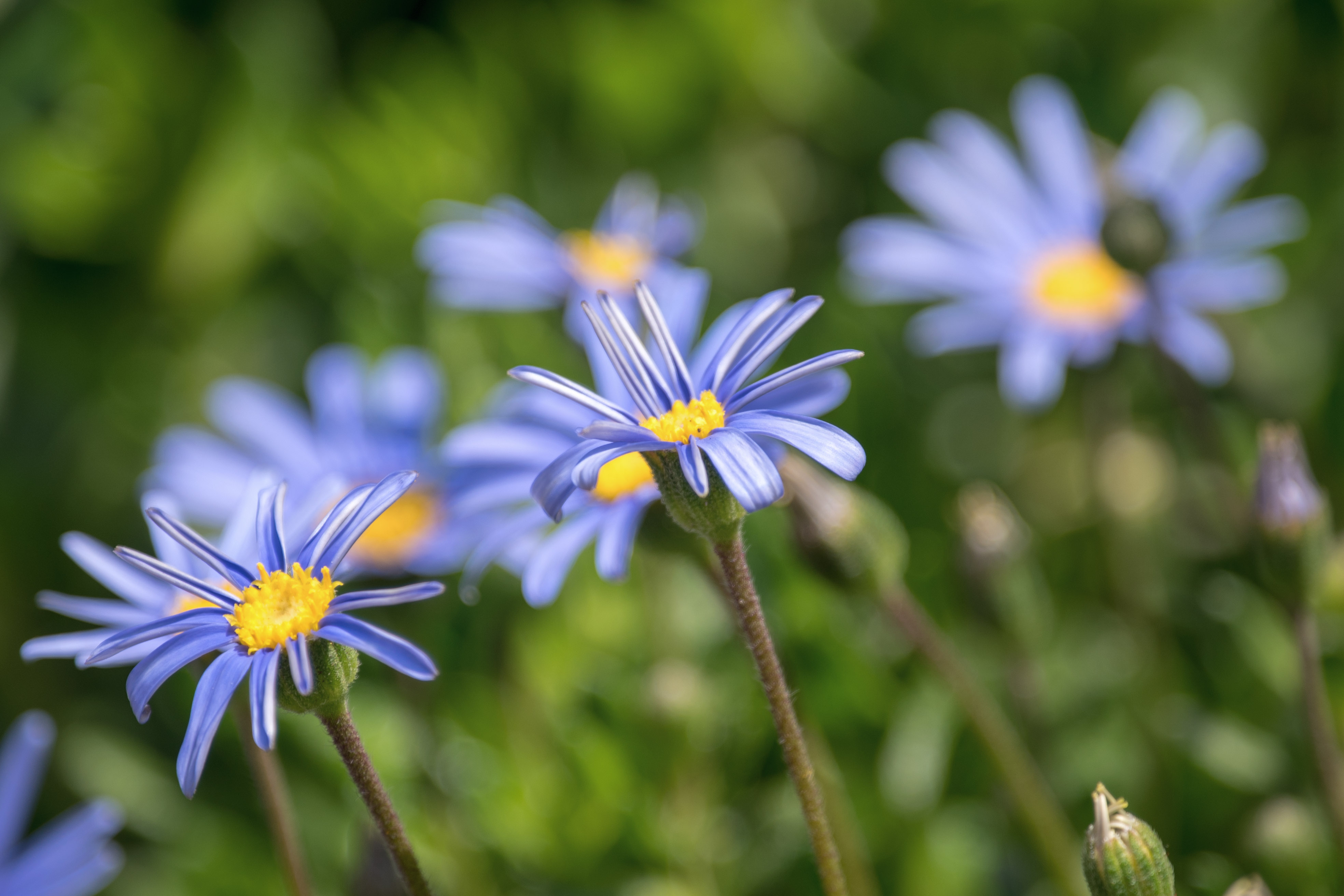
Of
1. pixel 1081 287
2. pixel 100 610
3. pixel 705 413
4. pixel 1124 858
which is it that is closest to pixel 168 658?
pixel 100 610

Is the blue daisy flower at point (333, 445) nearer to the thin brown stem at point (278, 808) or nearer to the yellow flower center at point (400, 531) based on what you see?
the yellow flower center at point (400, 531)

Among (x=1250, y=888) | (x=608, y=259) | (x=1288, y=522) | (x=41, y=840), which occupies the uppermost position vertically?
(x=608, y=259)

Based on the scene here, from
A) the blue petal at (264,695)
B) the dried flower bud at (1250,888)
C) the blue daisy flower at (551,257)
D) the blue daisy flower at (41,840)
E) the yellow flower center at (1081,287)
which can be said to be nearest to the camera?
the blue petal at (264,695)

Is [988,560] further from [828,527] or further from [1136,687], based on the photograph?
[1136,687]

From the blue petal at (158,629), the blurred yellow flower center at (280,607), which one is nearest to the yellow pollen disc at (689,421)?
the blurred yellow flower center at (280,607)

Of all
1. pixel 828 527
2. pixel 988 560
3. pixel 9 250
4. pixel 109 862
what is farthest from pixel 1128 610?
pixel 9 250

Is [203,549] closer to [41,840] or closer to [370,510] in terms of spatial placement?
[370,510]
